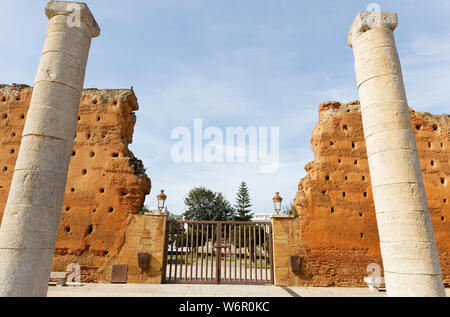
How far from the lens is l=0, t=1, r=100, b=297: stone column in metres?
3.79

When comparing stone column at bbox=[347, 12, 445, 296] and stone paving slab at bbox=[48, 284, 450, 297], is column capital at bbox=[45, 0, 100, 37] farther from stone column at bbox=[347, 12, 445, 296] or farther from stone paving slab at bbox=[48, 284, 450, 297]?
stone paving slab at bbox=[48, 284, 450, 297]

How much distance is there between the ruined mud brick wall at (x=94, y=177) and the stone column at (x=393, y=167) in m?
6.96

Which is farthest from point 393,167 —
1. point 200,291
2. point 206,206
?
point 206,206

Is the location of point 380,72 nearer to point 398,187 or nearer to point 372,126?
point 372,126

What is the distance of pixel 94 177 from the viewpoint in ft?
28.2

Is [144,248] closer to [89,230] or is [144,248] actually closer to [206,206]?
[89,230]

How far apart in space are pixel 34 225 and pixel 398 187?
18.9 feet

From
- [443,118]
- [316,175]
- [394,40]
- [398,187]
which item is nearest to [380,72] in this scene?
[394,40]

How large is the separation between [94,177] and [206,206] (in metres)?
26.5

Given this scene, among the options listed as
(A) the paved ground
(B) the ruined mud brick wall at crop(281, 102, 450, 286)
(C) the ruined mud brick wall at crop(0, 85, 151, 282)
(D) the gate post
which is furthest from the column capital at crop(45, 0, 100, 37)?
(B) the ruined mud brick wall at crop(281, 102, 450, 286)

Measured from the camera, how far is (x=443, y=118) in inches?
374

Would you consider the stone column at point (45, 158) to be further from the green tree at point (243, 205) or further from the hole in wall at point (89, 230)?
the green tree at point (243, 205)

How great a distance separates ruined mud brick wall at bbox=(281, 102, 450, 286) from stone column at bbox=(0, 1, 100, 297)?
669 cm
